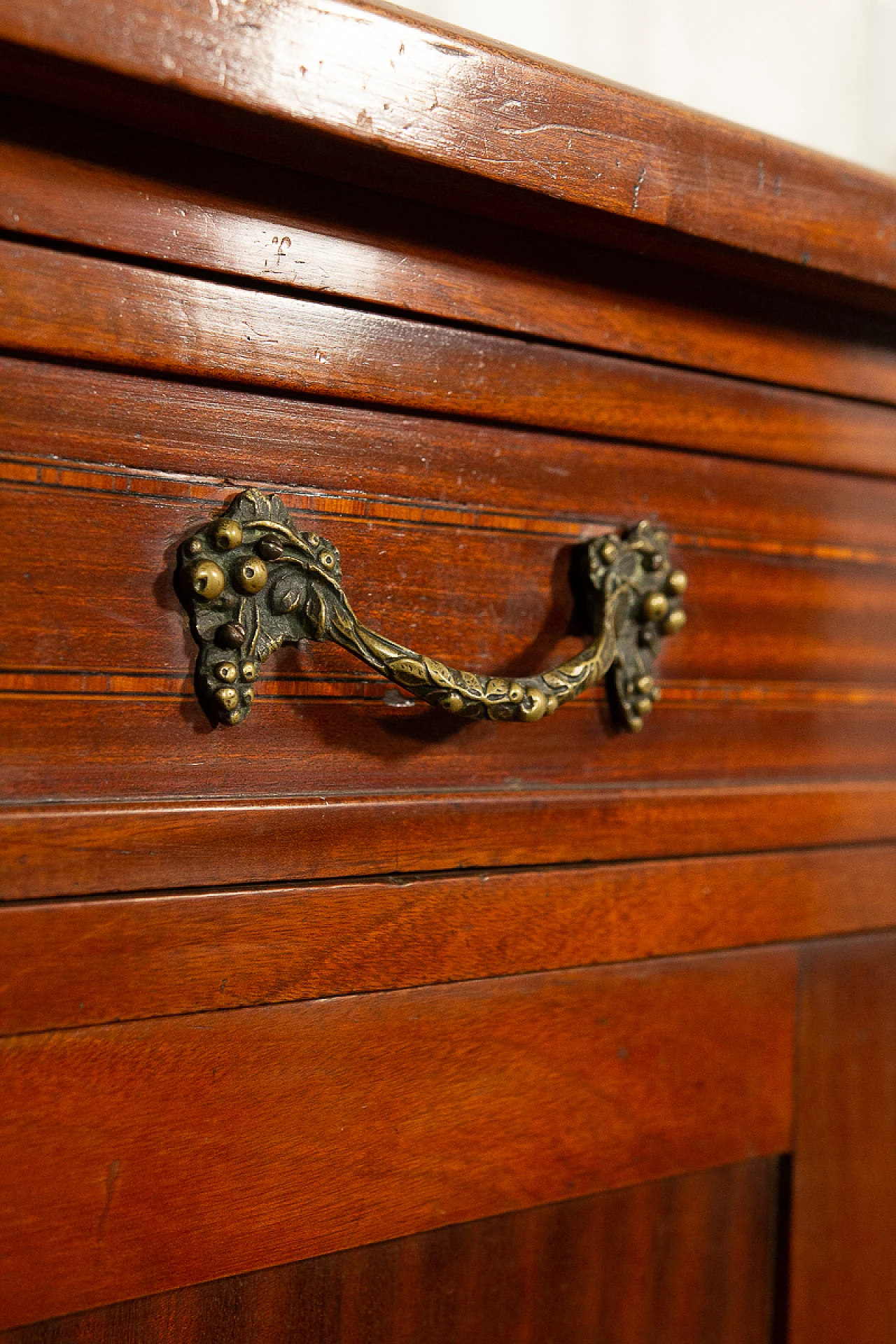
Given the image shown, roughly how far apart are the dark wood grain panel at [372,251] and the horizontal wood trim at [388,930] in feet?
0.63

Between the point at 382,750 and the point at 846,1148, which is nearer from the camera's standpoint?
the point at 382,750

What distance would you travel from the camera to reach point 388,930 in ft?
1.11

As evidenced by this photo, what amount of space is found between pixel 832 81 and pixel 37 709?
0.59m

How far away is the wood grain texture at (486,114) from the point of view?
0.26m

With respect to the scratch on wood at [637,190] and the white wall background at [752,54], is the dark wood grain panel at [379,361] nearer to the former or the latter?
the scratch on wood at [637,190]

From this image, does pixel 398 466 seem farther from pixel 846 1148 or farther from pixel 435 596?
pixel 846 1148

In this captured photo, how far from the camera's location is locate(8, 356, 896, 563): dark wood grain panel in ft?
0.95

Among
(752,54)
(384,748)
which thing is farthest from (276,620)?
(752,54)

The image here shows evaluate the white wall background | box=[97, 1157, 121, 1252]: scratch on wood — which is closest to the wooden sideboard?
box=[97, 1157, 121, 1252]: scratch on wood

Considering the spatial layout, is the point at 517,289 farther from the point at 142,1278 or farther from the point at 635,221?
the point at 142,1278

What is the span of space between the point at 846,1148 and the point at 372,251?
0.43 m

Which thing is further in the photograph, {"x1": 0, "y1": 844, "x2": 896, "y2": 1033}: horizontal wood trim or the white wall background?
the white wall background

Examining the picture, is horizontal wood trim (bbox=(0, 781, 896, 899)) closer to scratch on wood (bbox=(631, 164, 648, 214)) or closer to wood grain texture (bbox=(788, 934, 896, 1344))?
wood grain texture (bbox=(788, 934, 896, 1344))

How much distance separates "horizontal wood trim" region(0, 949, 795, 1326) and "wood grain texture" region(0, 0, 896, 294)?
26 cm
